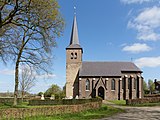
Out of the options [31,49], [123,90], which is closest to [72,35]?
[123,90]

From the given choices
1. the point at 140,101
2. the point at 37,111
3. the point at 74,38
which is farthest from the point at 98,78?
the point at 37,111

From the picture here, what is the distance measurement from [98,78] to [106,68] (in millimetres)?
3952

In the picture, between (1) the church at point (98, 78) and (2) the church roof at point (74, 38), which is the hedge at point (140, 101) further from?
(2) the church roof at point (74, 38)

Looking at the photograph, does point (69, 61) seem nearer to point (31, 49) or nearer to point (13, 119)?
point (31, 49)

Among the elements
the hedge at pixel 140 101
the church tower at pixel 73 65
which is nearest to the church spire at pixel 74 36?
the church tower at pixel 73 65

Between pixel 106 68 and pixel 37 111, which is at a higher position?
pixel 106 68

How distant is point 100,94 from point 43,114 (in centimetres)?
3656

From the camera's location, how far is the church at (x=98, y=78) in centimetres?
5238

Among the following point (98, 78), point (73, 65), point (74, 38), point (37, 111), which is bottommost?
point (37, 111)

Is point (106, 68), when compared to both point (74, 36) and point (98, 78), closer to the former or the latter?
point (98, 78)

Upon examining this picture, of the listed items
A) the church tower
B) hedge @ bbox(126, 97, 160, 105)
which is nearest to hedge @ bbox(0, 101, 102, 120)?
hedge @ bbox(126, 97, 160, 105)

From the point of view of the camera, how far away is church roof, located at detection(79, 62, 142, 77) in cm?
5356

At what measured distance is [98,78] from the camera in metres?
53.0

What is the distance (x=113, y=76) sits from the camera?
174 feet
